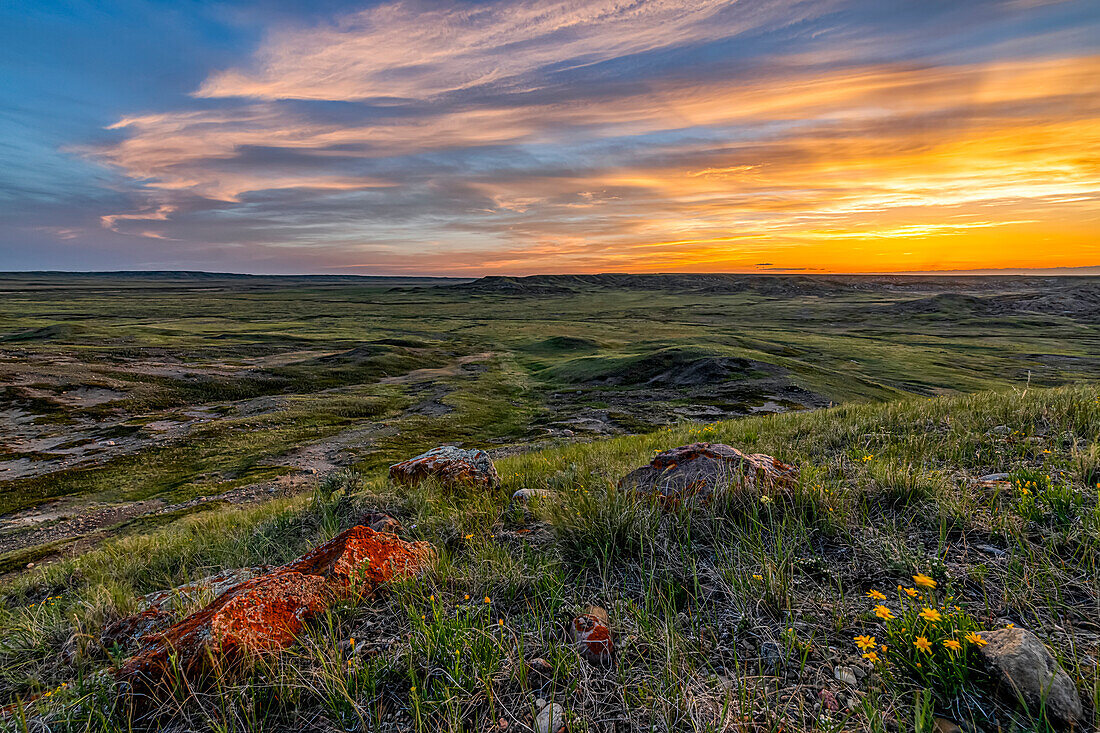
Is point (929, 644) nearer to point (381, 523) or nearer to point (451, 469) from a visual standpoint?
point (381, 523)

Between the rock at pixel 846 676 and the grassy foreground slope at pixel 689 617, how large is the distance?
1 cm

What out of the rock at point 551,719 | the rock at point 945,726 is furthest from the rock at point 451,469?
the rock at point 945,726

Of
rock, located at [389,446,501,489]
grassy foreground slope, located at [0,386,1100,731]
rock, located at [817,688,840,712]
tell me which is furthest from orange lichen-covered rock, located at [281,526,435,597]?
rock, located at [389,446,501,489]

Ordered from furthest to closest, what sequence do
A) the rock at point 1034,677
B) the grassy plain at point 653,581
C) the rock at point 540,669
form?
the rock at point 540,669 < the grassy plain at point 653,581 < the rock at point 1034,677

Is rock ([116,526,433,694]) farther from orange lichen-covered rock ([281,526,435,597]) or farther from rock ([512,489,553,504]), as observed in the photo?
rock ([512,489,553,504])

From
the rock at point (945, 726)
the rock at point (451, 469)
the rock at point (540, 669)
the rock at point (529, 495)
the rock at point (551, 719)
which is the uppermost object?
the rock at point (945, 726)

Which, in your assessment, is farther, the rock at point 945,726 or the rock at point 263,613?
the rock at point 263,613

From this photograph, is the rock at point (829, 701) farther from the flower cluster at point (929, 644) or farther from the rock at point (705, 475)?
the rock at point (705, 475)

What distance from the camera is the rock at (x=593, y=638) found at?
292cm

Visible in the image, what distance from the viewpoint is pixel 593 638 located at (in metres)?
3.01

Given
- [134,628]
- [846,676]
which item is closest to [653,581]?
[846,676]

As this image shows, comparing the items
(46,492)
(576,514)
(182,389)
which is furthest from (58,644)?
(182,389)

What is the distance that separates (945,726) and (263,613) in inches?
154

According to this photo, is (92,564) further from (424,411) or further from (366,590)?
(424,411)
